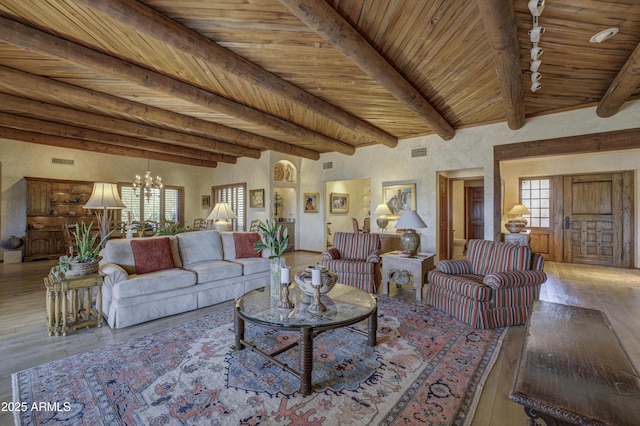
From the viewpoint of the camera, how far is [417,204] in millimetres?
6488

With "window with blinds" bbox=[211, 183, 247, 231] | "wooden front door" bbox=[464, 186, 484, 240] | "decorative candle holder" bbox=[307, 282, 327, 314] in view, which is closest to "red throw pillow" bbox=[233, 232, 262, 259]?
"decorative candle holder" bbox=[307, 282, 327, 314]

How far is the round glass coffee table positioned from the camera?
6.64 ft

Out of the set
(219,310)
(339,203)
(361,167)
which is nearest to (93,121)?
(219,310)

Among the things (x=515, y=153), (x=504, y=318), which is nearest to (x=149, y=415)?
(x=504, y=318)

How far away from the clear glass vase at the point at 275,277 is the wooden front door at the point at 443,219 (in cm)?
476

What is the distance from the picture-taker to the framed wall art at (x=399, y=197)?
21.4 ft

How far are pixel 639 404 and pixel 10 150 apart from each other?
36.1ft

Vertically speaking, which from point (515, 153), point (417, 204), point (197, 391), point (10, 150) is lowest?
point (197, 391)

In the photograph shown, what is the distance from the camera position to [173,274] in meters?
3.51

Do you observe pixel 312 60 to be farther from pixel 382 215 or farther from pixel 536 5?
pixel 382 215

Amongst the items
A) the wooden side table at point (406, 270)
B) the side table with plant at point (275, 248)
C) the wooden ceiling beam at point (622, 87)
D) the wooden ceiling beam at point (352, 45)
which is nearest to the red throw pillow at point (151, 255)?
the side table with plant at point (275, 248)

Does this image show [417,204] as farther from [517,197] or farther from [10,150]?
[10,150]

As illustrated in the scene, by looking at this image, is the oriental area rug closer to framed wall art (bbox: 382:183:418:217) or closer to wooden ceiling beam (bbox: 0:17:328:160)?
wooden ceiling beam (bbox: 0:17:328:160)

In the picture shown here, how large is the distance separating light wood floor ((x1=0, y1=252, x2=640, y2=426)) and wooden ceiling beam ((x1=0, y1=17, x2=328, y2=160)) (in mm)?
2902
